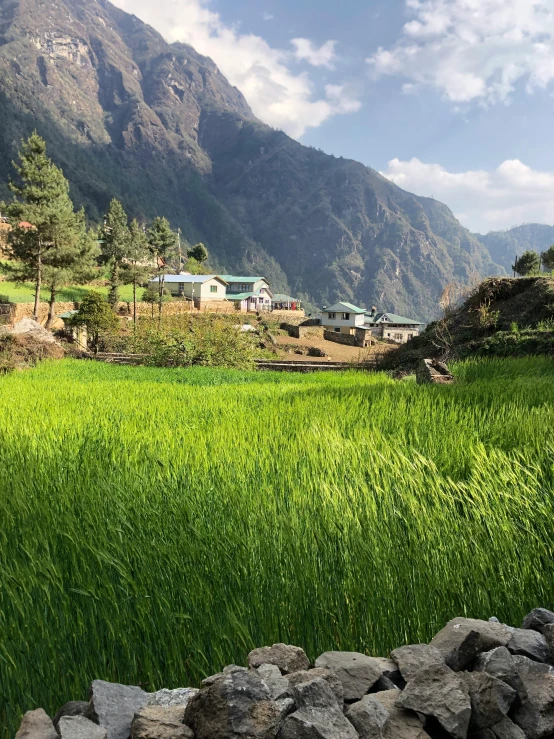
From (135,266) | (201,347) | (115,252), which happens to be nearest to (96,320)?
(201,347)

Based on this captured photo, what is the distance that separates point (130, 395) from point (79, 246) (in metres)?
29.2

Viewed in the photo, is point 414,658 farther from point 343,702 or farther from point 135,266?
point 135,266

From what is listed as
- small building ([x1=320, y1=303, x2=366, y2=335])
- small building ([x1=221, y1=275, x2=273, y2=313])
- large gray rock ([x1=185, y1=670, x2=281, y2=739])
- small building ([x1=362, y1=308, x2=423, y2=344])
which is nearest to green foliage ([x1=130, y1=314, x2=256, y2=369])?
large gray rock ([x1=185, y1=670, x2=281, y2=739])

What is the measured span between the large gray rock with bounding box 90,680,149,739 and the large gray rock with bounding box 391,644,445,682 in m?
0.79

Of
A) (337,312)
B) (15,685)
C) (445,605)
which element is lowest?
(15,685)

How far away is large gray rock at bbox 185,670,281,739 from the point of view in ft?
3.90

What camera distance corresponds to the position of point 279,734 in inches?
47.9

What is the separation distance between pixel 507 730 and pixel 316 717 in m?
0.54

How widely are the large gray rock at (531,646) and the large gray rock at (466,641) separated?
0.02 m

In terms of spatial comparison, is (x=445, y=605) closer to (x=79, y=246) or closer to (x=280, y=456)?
(x=280, y=456)

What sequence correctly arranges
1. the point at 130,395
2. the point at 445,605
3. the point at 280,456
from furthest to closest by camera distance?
1. the point at 130,395
2. the point at 280,456
3. the point at 445,605

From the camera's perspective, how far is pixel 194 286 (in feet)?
222

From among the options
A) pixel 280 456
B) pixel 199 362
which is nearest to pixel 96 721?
pixel 280 456

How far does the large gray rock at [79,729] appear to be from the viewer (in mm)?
1188
